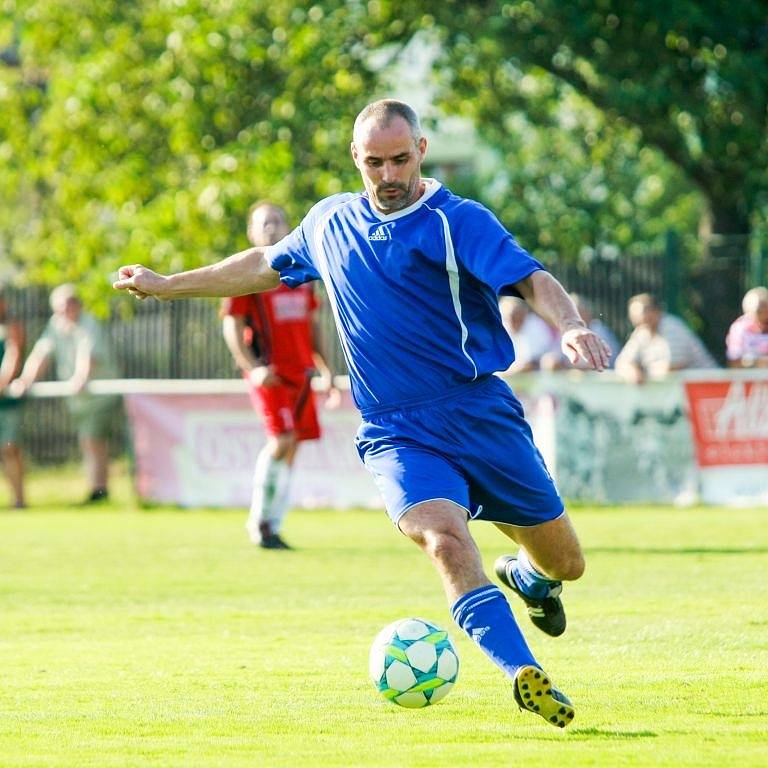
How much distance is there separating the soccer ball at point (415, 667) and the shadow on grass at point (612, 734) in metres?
0.58

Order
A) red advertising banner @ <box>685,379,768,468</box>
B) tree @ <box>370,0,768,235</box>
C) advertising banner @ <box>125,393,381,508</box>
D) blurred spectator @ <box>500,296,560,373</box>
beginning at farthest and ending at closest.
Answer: tree @ <box>370,0,768,235</box>
advertising banner @ <box>125,393,381,508</box>
blurred spectator @ <box>500,296,560,373</box>
red advertising banner @ <box>685,379,768,468</box>

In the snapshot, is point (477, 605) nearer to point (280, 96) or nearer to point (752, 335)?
point (752, 335)

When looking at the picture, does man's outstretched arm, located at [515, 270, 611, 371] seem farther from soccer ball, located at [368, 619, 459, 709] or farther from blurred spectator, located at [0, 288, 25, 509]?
blurred spectator, located at [0, 288, 25, 509]

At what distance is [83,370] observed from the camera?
62.2 ft

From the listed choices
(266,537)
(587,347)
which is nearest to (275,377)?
(266,537)

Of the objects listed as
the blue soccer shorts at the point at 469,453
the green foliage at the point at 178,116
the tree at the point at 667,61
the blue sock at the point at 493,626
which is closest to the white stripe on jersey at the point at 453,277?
the blue soccer shorts at the point at 469,453

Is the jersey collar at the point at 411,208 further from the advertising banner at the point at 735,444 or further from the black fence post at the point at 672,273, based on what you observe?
the black fence post at the point at 672,273

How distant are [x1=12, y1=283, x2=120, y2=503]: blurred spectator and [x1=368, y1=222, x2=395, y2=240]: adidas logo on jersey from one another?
1269 centimetres

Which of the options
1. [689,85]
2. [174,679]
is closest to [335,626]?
[174,679]

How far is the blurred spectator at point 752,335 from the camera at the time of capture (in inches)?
660

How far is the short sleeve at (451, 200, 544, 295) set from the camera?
233 inches

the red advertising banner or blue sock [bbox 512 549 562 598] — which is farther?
the red advertising banner

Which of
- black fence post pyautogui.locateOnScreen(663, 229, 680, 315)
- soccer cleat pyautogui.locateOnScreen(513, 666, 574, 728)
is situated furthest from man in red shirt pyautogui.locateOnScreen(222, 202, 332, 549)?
black fence post pyautogui.locateOnScreen(663, 229, 680, 315)

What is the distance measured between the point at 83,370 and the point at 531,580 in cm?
1235
